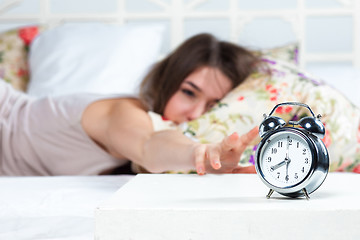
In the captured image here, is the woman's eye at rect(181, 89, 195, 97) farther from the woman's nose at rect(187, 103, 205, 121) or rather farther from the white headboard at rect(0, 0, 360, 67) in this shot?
the white headboard at rect(0, 0, 360, 67)

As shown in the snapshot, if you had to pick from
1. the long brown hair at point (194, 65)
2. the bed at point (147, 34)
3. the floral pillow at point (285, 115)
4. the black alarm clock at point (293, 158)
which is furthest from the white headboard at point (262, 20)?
the black alarm clock at point (293, 158)

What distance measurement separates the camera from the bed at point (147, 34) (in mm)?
1949

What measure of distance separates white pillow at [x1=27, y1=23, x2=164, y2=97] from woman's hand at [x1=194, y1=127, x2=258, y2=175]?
0.93 meters

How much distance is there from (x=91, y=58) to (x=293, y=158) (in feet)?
4.76

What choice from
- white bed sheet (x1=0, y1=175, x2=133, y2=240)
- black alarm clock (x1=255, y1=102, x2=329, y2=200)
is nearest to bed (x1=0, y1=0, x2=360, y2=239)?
white bed sheet (x1=0, y1=175, x2=133, y2=240)

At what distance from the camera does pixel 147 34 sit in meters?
2.13

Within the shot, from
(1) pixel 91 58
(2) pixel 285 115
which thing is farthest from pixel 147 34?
(2) pixel 285 115

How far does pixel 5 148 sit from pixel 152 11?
1093 mm

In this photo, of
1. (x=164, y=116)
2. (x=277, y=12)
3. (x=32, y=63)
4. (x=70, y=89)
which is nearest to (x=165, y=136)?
(x=164, y=116)

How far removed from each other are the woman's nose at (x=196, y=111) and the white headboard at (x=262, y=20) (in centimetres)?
79

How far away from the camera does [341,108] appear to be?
1343mm

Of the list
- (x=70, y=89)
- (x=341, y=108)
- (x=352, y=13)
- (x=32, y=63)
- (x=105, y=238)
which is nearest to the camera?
(x=105, y=238)

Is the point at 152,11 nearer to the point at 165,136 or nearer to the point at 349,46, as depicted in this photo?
the point at 349,46

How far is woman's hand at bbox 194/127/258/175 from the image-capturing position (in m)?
0.87
